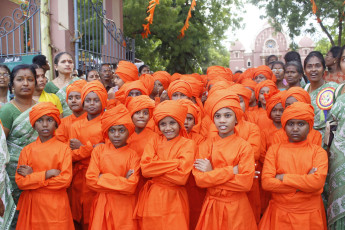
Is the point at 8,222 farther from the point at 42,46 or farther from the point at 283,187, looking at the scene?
the point at 42,46

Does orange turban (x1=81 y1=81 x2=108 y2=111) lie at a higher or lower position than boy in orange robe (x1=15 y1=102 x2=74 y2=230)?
higher

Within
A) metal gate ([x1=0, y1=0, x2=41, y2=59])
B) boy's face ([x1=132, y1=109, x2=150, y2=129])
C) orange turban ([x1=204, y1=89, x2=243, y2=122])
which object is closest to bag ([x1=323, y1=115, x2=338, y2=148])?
orange turban ([x1=204, y1=89, x2=243, y2=122])

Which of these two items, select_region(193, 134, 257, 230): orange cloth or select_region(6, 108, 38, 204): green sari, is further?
select_region(6, 108, 38, 204): green sari

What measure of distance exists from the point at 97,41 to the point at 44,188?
5.89m

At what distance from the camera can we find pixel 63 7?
736 centimetres

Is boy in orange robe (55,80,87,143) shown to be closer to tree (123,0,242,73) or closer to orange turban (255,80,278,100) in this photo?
orange turban (255,80,278,100)

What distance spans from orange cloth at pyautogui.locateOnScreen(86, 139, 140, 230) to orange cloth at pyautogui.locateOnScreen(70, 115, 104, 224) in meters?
0.46

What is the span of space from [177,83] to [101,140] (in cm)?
139

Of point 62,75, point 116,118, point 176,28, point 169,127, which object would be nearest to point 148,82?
point 62,75

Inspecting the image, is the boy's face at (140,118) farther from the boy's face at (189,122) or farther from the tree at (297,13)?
the tree at (297,13)

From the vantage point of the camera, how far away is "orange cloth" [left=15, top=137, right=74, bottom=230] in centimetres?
364

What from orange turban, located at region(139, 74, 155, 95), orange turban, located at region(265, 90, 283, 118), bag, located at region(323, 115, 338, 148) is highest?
orange turban, located at region(139, 74, 155, 95)

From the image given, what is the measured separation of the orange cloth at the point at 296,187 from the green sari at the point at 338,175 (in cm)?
16

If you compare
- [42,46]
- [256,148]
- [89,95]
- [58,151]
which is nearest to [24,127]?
[58,151]
